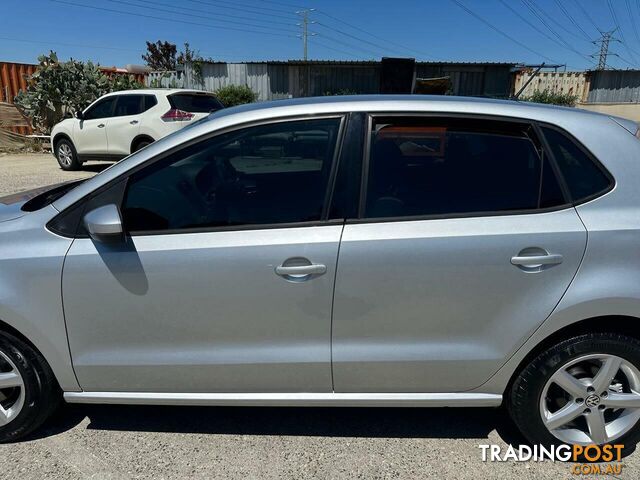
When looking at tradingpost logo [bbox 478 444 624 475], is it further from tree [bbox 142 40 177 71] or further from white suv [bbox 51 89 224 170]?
tree [bbox 142 40 177 71]

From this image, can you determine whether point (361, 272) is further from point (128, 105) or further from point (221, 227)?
point (128, 105)

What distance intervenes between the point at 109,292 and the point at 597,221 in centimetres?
228

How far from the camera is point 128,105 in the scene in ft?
32.8

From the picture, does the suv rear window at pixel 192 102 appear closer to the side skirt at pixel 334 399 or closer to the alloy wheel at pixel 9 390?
the alloy wheel at pixel 9 390

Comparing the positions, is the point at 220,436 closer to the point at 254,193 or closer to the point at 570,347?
the point at 254,193

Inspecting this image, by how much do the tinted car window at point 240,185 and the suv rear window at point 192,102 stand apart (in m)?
7.95

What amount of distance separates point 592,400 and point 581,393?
8cm

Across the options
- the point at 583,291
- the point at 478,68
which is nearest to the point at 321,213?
the point at 583,291

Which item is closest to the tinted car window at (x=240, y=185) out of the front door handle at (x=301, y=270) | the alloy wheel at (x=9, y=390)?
the front door handle at (x=301, y=270)

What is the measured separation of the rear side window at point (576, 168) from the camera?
2.13 m

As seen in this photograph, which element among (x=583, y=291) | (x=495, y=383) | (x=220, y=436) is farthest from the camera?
(x=220, y=436)

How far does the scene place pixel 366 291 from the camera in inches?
81.9

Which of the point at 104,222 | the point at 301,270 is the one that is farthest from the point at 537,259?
the point at 104,222

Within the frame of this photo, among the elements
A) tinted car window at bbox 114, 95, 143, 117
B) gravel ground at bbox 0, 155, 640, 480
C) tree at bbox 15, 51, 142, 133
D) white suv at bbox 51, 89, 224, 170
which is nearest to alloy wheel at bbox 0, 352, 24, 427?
gravel ground at bbox 0, 155, 640, 480
